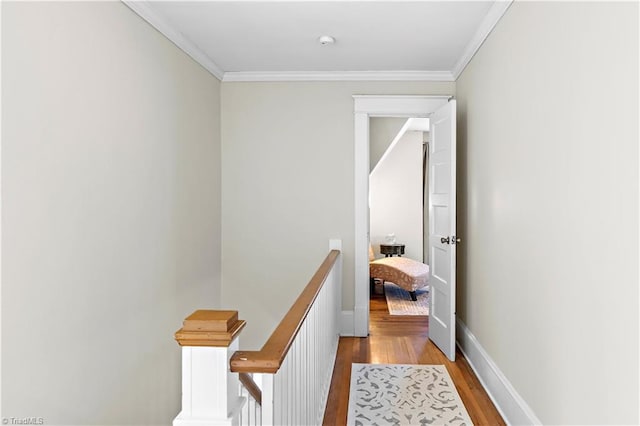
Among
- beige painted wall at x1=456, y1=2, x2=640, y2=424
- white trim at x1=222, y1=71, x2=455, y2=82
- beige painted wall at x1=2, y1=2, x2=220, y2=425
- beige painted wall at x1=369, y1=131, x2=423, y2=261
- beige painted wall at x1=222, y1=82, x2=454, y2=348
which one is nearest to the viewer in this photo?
beige painted wall at x1=456, y1=2, x2=640, y2=424

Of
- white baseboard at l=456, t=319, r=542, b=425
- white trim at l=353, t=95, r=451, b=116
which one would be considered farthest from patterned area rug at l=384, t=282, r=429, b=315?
white trim at l=353, t=95, r=451, b=116

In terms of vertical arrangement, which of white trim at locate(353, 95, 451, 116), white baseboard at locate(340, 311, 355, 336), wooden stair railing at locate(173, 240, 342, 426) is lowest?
white baseboard at locate(340, 311, 355, 336)

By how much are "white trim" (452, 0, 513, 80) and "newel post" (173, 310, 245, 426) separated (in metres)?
2.33

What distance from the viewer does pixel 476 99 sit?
10.1 ft

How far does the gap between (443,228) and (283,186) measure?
1.53 meters

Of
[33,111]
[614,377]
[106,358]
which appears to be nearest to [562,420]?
[614,377]

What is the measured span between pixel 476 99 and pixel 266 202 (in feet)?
6.76

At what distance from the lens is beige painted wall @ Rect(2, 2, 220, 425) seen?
5.29 ft

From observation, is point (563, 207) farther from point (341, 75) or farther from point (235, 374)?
point (341, 75)

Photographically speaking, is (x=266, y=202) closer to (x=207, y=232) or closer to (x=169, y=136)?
(x=207, y=232)

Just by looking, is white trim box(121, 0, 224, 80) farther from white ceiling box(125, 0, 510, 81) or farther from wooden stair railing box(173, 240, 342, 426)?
wooden stair railing box(173, 240, 342, 426)

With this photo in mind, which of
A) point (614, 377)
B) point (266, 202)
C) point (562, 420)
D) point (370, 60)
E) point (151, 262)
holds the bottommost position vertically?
point (562, 420)

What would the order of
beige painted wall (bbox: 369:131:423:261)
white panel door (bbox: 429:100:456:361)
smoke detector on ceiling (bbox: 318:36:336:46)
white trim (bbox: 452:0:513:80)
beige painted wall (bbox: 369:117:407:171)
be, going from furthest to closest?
1. beige painted wall (bbox: 369:131:423:261)
2. beige painted wall (bbox: 369:117:407:171)
3. white panel door (bbox: 429:100:456:361)
4. smoke detector on ceiling (bbox: 318:36:336:46)
5. white trim (bbox: 452:0:513:80)

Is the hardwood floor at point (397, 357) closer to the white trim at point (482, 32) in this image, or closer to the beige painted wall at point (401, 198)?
the beige painted wall at point (401, 198)
